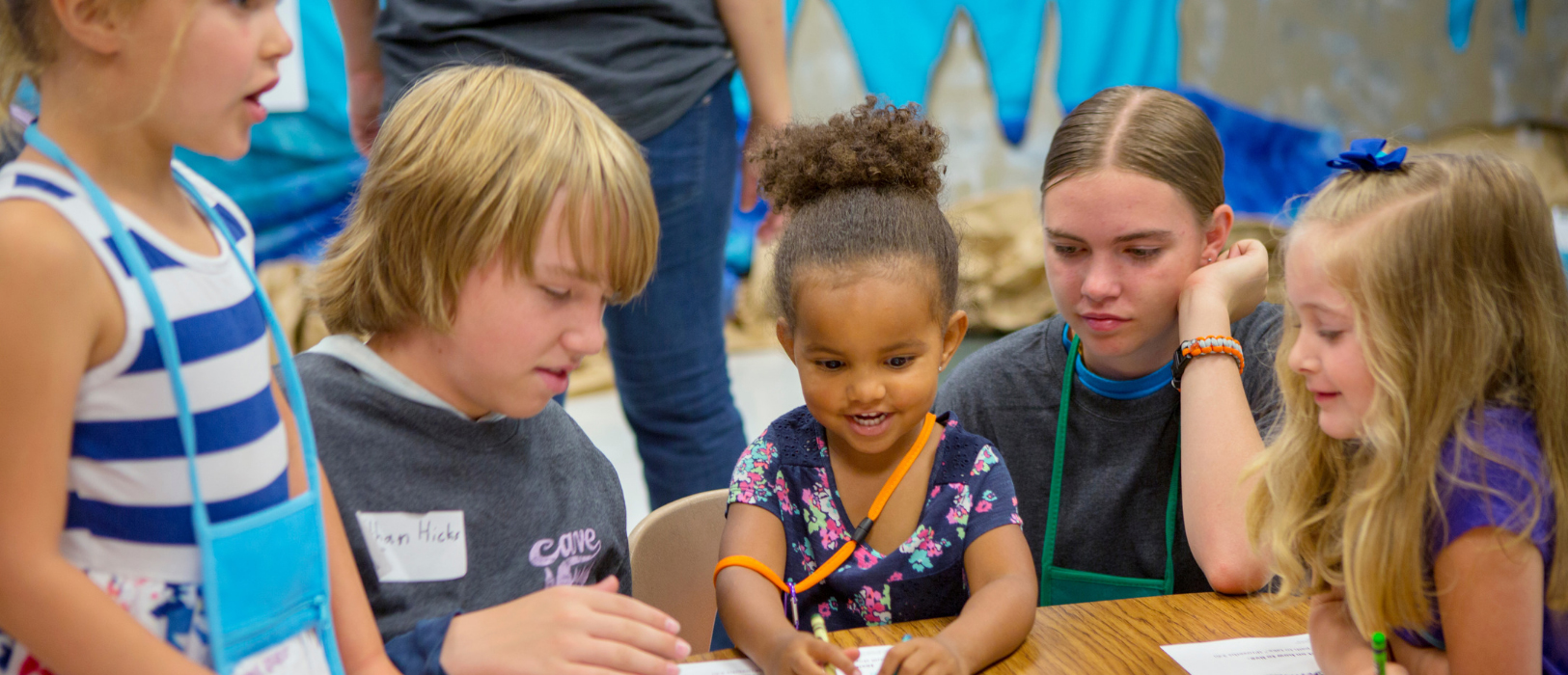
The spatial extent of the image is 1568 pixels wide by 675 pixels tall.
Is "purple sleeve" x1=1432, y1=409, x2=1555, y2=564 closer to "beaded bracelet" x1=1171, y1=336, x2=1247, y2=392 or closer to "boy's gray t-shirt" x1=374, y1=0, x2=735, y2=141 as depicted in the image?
"beaded bracelet" x1=1171, y1=336, x2=1247, y2=392

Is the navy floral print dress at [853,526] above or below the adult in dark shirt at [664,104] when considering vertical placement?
below

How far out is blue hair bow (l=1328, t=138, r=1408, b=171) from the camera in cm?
96

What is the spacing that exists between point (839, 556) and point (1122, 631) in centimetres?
31

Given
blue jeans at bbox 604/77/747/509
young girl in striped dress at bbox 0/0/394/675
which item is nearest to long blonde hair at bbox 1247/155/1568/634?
young girl in striped dress at bbox 0/0/394/675

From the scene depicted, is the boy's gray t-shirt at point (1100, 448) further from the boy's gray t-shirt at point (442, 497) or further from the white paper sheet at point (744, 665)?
the boy's gray t-shirt at point (442, 497)

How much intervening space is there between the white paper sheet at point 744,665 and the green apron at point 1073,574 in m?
0.53

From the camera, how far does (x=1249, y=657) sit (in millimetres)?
1040

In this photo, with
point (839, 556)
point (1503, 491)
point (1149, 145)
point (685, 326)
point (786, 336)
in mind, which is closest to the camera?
point (1503, 491)

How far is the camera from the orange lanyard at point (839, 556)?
1.20 m

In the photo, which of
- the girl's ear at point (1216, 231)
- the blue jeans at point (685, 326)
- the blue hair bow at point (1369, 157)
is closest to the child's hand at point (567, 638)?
the blue hair bow at point (1369, 157)

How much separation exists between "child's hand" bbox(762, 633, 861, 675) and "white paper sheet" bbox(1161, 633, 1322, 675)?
31 centimetres

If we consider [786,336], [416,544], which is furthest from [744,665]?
[786,336]

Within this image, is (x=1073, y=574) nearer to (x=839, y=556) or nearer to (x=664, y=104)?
(x=839, y=556)

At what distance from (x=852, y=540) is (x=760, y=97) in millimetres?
914
